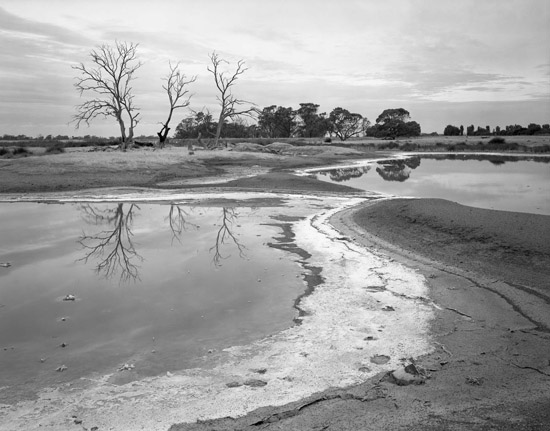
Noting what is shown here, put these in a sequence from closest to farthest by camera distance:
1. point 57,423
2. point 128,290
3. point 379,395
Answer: point 57,423 < point 379,395 < point 128,290

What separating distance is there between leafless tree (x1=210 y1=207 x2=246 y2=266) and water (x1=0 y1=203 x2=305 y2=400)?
0.04m

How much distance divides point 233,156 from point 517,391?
33.9m

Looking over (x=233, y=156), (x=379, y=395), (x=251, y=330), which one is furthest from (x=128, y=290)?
(x=233, y=156)

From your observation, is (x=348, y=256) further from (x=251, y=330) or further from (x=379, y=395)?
(x=379, y=395)

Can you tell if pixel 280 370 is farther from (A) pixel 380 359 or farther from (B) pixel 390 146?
(B) pixel 390 146

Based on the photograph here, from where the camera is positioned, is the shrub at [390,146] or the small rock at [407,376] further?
the shrub at [390,146]

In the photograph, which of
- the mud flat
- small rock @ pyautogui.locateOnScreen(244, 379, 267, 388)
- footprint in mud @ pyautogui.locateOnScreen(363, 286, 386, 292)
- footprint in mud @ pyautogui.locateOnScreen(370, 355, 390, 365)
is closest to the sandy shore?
the mud flat

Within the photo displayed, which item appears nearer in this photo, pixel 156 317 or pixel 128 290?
pixel 156 317

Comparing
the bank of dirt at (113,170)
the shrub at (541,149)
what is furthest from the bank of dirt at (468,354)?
the shrub at (541,149)

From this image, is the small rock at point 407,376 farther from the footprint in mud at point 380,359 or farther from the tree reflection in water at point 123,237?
the tree reflection in water at point 123,237

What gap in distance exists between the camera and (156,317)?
6449 millimetres

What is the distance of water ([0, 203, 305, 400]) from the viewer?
529cm

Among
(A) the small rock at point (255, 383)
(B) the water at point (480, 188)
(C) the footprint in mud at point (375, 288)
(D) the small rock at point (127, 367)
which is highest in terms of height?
(B) the water at point (480, 188)

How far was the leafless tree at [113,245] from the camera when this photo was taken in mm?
8948
